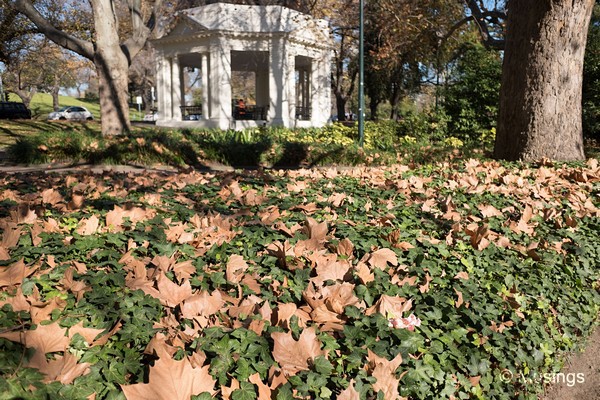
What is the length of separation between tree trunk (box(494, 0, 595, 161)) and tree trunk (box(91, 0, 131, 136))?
11.2 metres

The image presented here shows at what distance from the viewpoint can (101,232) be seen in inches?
97.6

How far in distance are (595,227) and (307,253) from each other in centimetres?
236

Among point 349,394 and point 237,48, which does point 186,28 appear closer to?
point 237,48

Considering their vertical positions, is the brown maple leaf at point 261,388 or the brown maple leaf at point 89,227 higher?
the brown maple leaf at point 89,227

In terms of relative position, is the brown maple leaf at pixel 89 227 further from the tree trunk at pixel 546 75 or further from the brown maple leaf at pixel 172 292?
the tree trunk at pixel 546 75

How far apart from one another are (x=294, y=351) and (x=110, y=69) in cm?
1437

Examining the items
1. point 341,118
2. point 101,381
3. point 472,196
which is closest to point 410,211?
point 472,196

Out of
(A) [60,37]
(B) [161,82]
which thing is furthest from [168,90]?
Result: (A) [60,37]

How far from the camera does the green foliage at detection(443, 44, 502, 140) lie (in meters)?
16.7

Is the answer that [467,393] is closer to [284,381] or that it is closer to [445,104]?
[284,381]

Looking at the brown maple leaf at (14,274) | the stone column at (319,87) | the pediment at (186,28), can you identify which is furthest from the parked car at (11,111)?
the brown maple leaf at (14,274)

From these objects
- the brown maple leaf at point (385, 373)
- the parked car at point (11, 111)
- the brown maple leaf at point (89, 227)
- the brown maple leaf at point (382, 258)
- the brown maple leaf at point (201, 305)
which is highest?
the parked car at point (11, 111)

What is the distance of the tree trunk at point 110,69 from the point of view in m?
13.8

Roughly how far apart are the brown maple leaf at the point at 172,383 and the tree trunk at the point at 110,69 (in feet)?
44.8
